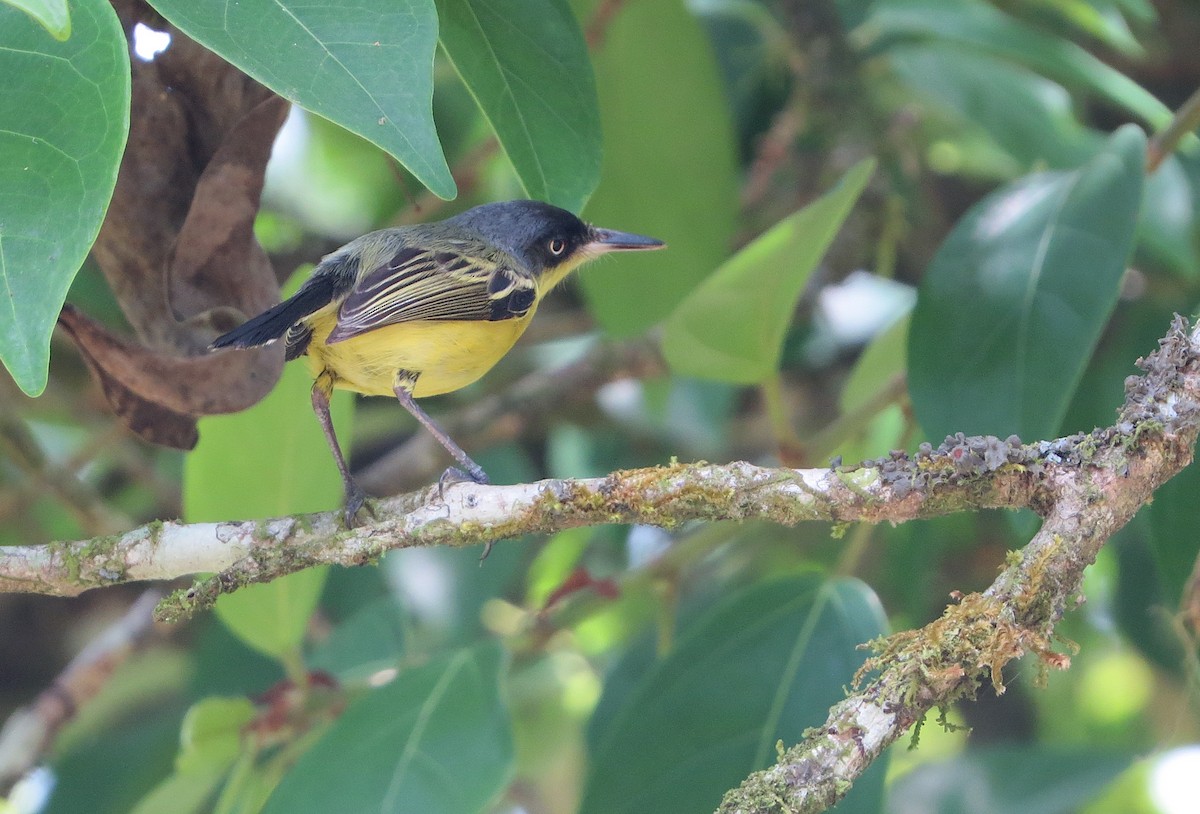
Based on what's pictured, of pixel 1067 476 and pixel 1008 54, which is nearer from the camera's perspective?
pixel 1067 476

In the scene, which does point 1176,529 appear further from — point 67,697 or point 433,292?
point 67,697

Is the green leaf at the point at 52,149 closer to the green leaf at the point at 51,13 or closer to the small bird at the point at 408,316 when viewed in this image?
the green leaf at the point at 51,13

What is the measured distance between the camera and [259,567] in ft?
5.84

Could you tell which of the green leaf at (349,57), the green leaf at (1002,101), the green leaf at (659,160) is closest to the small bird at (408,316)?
the green leaf at (659,160)

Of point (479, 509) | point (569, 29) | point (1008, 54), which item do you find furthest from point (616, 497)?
point (1008, 54)

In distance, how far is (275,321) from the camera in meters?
2.17

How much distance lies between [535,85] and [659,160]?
1.20 m

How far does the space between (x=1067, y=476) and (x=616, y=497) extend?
1.93 feet

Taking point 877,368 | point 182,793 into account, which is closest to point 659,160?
point 877,368

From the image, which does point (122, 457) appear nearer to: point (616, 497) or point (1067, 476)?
point (616, 497)

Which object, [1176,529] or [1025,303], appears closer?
[1176,529]

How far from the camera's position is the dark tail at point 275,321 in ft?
6.85

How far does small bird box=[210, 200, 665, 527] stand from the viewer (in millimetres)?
2406

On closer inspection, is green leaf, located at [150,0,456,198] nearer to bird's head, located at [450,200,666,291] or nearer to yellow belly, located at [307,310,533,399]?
yellow belly, located at [307,310,533,399]
